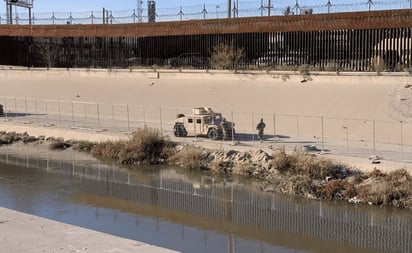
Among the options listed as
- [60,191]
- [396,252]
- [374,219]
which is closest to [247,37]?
[60,191]

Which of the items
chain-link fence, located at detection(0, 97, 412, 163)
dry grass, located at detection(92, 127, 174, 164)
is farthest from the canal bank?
dry grass, located at detection(92, 127, 174, 164)

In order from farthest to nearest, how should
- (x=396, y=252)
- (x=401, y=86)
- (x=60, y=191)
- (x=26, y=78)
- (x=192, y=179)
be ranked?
(x=26, y=78) < (x=401, y=86) < (x=192, y=179) < (x=60, y=191) < (x=396, y=252)

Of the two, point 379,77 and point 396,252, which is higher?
point 379,77

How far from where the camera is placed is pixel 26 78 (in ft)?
209

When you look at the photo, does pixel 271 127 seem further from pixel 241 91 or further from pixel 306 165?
pixel 306 165

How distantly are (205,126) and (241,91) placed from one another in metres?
11.9

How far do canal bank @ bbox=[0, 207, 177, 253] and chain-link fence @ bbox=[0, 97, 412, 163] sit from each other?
49.4 ft

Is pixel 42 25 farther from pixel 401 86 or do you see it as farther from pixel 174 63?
pixel 401 86

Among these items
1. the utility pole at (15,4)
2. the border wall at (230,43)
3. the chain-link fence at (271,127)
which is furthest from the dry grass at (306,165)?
the utility pole at (15,4)

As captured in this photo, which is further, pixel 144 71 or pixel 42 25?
pixel 42 25

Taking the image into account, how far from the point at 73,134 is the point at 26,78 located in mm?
26112

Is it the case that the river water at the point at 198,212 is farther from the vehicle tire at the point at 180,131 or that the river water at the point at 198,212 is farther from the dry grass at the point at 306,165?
the vehicle tire at the point at 180,131

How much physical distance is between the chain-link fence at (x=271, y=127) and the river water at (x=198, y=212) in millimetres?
4993

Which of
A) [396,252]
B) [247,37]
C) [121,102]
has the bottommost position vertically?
[396,252]
